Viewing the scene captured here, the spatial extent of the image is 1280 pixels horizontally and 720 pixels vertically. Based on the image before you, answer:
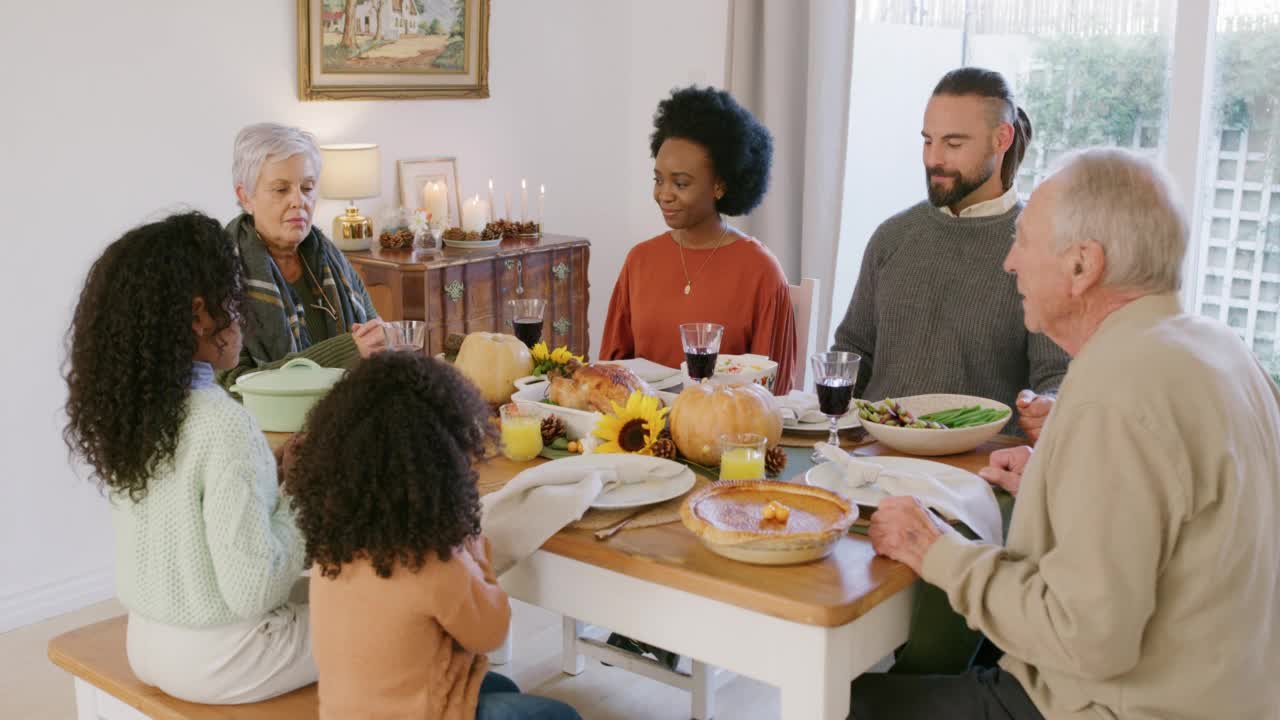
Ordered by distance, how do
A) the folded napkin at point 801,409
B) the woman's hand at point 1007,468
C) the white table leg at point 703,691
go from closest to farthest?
the woman's hand at point 1007,468 → the folded napkin at point 801,409 → the white table leg at point 703,691

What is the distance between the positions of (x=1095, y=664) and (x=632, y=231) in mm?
4004

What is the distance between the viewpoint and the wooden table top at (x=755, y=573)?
1.49m

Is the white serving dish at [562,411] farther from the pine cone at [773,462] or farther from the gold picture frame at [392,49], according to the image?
the gold picture frame at [392,49]

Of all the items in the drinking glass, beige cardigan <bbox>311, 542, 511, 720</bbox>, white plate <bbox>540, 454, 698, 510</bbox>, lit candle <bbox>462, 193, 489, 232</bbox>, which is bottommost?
beige cardigan <bbox>311, 542, 511, 720</bbox>

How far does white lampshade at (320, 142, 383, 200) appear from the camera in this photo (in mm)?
3939

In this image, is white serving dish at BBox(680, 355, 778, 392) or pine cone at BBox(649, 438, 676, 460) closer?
pine cone at BBox(649, 438, 676, 460)

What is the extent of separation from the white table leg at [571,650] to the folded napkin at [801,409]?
3.19 feet

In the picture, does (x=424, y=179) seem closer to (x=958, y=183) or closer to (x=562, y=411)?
(x=958, y=183)

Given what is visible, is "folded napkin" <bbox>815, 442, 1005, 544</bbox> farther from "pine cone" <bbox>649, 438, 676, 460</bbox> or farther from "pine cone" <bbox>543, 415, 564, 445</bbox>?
"pine cone" <bbox>543, 415, 564, 445</bbox>

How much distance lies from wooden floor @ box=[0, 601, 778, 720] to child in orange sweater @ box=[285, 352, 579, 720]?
4.49 feet

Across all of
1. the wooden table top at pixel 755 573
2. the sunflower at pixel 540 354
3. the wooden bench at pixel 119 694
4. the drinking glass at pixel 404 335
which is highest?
the drinking glass at pixel 404 335

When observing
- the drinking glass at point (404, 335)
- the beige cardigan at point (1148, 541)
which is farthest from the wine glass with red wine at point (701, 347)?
the beige cardigan at point (1148, 541)

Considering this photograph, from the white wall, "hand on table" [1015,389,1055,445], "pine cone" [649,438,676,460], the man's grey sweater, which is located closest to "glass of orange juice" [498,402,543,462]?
"pine cone" [649,438,676,460]

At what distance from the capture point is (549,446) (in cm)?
213
